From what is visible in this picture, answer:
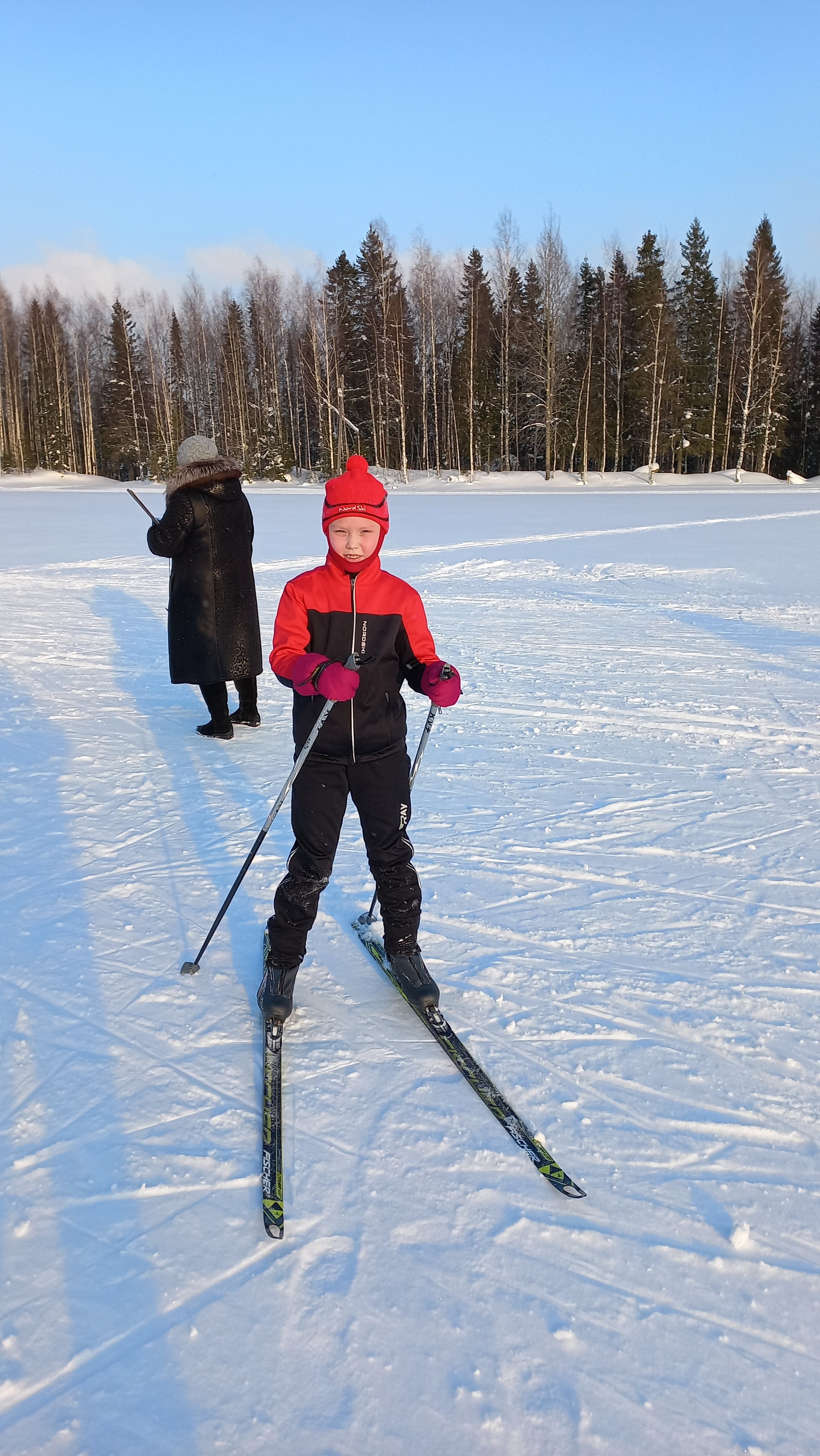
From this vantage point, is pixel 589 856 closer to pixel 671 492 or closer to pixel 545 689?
pixel 545 689

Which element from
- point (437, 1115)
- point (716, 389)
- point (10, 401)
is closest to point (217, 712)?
point (437, 1115)

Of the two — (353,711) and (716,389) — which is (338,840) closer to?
(353,711)

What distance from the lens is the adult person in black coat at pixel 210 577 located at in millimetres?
5082

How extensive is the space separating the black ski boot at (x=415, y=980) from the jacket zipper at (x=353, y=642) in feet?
2.29

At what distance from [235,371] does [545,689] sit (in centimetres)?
4473

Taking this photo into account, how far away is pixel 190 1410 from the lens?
1571 millimetres

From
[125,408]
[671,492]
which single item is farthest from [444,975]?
[125,408]

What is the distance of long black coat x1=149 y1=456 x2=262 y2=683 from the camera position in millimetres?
5082

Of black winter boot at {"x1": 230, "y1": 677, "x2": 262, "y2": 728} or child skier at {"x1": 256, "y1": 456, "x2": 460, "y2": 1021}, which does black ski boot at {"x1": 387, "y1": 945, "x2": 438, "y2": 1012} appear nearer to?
child skier at {"x1": 256, "y1": 456, "x2": 460, "y2": 1021}

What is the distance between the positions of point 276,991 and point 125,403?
53.3 metres

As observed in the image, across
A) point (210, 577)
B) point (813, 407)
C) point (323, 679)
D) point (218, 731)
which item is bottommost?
point (218, 731)

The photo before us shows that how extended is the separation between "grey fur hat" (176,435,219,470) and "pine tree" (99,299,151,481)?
148ft

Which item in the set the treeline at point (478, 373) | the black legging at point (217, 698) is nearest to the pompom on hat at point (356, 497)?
the black legging at point (217, 698)

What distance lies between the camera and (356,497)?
247 cm
